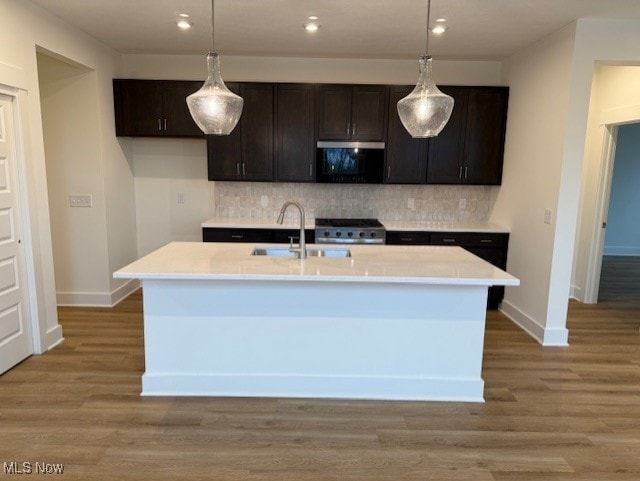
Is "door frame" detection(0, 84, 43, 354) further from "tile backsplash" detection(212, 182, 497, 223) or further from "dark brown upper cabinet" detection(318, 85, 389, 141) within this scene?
"dark brown upper cabinet" detection(318, 85, 389, 141)

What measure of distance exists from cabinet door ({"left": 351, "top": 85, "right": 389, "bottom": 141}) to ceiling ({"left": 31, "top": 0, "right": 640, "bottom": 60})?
406mm

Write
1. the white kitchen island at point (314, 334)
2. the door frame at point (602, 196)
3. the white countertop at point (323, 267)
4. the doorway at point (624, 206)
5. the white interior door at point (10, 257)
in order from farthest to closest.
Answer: the doorway at point (624, 206) < the door frame at point (602, 196) < the white interior door at point (10, 257) < the white kitchen island at point (314, 334) < the white countertop at point (323, 267)

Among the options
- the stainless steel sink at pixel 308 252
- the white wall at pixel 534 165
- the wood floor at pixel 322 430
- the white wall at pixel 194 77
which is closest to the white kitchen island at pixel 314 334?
the wood floor at pixel 322 430

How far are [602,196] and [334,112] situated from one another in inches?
127

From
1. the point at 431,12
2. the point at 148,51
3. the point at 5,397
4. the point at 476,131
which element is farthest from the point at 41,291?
the point at 476,131

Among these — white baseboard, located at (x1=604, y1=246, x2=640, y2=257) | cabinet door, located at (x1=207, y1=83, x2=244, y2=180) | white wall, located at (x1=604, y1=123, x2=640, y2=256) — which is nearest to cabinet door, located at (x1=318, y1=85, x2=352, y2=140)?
cabinet door, located at (x1=207, y1=83, x2=244, y2=180)

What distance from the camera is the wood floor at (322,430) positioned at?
Answer: 210 cm

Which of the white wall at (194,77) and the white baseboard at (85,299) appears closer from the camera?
the white baseboard at (85,299)

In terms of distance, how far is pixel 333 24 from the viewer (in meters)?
3.60

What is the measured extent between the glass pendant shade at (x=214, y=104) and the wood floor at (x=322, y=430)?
177 centimetres

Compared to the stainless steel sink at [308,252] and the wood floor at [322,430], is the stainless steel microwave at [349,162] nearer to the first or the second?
the stainless steel sink at [308,252]

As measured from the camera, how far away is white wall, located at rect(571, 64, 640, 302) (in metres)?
4.39

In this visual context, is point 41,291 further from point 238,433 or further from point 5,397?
point 238,433

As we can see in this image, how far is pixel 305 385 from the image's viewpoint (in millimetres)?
2756
